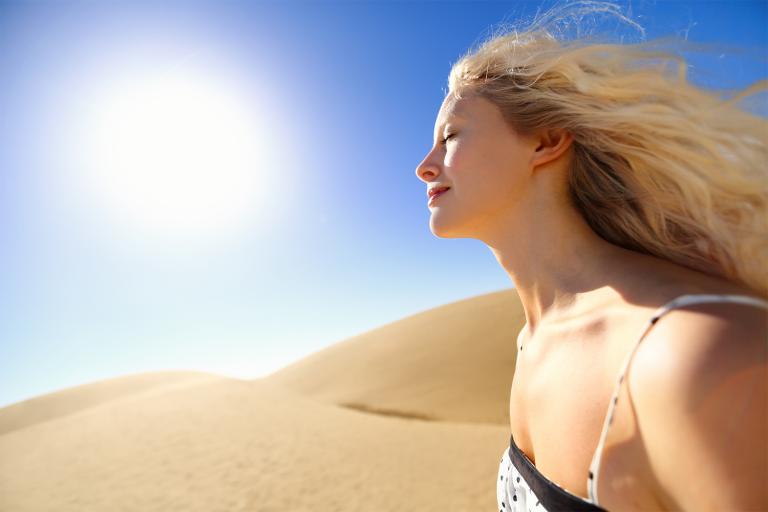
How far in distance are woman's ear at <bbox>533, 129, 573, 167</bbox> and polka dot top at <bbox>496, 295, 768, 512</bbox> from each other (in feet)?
2.65

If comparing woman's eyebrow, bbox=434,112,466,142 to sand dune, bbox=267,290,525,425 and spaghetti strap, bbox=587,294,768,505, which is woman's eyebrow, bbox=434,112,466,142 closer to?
spaghetti strap, bbox=587,294,768,505

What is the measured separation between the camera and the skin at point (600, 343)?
0.84m

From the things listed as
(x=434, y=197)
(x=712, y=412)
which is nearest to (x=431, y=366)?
(x=434, y=197)

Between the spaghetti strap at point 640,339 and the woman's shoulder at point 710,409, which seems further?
the spaghetti strap at point 640,339

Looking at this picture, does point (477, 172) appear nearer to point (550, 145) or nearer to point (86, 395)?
point (550, 145)

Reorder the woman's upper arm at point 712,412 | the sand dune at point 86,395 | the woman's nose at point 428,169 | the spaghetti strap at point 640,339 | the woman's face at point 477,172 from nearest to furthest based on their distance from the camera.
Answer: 1. the woman's upper arm at point 712,412
2. the spaghetti strap at point 640,339
3. the woman's face at point 477,172
4. the woman's nose at point 428,169
5. the sand dune at point 86,395

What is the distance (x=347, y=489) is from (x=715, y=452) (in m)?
13.5

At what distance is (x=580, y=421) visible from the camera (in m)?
1.20

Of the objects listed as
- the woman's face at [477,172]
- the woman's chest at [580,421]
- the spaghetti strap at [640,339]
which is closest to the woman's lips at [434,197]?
the woman's face at [477,172]

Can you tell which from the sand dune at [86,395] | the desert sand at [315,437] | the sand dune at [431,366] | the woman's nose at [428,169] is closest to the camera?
the woman's nose at [428,169]

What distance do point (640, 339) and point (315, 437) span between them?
62.0ft

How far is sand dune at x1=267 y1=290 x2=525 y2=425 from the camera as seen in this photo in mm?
21719

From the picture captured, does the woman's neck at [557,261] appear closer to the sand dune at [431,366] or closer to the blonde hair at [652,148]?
the blonde hair at [652,148]

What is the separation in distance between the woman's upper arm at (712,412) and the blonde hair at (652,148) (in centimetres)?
65
